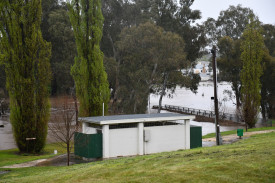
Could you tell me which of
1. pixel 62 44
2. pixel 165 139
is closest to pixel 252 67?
pixel 165 139

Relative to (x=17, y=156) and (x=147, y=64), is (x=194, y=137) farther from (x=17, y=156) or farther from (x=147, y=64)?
(x=147, y=64)

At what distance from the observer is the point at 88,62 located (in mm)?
35312

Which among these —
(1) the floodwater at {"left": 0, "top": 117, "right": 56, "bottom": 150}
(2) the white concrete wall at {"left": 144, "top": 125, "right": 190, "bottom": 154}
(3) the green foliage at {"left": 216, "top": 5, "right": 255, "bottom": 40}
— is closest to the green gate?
(2) the white concrete wall at {"left": 144, "top": 125, "right": 190, "bottom": 154}

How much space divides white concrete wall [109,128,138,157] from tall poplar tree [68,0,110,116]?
10.5 m

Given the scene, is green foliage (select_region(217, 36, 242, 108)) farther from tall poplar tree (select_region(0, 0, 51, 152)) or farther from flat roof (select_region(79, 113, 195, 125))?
tall poplar tree (select_region(0, 0, 51, 152))

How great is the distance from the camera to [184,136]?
25.8 meters

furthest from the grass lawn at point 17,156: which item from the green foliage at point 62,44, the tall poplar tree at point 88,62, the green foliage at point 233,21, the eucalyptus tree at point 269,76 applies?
the green foliage at point 233,21

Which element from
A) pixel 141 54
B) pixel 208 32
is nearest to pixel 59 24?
pixel 141 54

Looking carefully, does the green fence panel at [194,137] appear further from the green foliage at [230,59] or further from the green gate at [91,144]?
the green foliage at [230,59]

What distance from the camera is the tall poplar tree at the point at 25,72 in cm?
2833

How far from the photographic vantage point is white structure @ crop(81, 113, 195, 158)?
75.2 feet

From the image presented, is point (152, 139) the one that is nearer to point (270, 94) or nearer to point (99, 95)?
point (99, 95)

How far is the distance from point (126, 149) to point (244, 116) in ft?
80.1

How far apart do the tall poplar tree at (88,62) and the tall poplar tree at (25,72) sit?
214 inches
